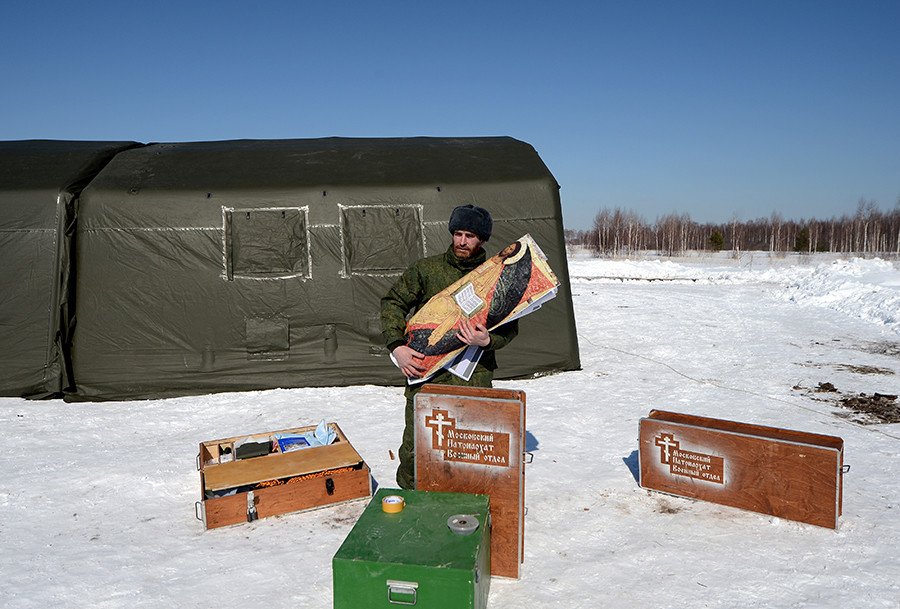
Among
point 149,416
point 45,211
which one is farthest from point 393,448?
point 45,211

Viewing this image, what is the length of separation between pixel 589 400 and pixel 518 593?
3523mm

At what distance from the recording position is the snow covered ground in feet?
9.07

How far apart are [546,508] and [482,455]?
1.09 meters

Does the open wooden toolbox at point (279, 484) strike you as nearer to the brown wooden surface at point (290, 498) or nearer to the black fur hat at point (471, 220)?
the brown wooden surface at point (290, 498)

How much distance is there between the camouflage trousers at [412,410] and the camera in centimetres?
348

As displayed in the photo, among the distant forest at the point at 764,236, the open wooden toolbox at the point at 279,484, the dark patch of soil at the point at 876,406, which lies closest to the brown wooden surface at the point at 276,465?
the open wooden toolbox at the point at 279,484

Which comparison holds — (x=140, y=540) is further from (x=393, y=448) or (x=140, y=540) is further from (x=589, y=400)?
(x=589, y=400)

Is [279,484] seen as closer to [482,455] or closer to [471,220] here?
[482,455]

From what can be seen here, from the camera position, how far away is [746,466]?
3.43m

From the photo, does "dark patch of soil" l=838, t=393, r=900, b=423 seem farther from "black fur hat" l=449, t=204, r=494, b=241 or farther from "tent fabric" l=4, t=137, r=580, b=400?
"black fur hat" l=449, t=204, r=494, b=241

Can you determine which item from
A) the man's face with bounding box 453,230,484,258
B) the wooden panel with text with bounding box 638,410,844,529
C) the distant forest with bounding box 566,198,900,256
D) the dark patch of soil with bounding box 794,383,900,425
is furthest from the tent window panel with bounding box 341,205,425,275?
the distant forest with bounding box 566,198,900,256

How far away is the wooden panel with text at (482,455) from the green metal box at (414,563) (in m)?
0.30

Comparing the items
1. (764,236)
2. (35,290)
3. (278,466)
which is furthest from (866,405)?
(764,236)

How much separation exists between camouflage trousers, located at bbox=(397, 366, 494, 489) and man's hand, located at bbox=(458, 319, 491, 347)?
342 mm
